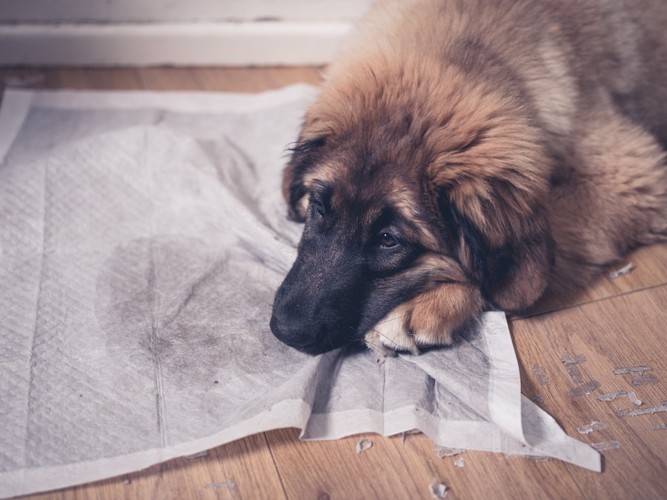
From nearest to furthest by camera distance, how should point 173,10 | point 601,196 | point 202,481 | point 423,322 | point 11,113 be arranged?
1. point 202,481
2. point 423,322
3. point 601,196
4. point 11,113
5. point 173,10

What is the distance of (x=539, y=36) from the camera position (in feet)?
5.91

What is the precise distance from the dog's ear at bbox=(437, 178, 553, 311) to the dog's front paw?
0.07 meters

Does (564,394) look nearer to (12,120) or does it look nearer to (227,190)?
(227,190)

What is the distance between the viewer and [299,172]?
1763 mm

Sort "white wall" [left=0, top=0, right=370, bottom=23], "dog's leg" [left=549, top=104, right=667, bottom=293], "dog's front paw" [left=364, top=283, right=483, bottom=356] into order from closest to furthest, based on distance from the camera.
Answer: "dog's front paw" [left=364, top=283, right=483, bottom=356]
"dog's leg" [left=549, top=104, right=667, bottom=293]
"white wall" [left=0, top=0, right=370, bottom=23]

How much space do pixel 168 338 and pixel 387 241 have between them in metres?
0.61

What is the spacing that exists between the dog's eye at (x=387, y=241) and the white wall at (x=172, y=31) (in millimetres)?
1504

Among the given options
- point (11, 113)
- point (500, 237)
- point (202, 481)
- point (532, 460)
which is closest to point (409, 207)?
point (500, 237)

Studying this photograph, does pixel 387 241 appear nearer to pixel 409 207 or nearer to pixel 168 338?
pixel 409 207

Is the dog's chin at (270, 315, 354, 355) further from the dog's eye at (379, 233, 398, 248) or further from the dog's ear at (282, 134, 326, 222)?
the dog's ear at (282, 134, 326, 222)

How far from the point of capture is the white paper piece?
1495 mm

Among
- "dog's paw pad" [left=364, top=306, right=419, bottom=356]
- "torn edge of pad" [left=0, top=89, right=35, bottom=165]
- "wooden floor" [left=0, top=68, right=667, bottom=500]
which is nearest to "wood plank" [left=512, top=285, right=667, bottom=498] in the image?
"wooden floor" [left=0, top=68, right=667, bottom=500]

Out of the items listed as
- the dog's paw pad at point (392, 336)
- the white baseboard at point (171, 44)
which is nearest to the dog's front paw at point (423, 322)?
the dog's paw pad at point (392, 336)

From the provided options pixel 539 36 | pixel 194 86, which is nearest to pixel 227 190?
pixel 194 86
